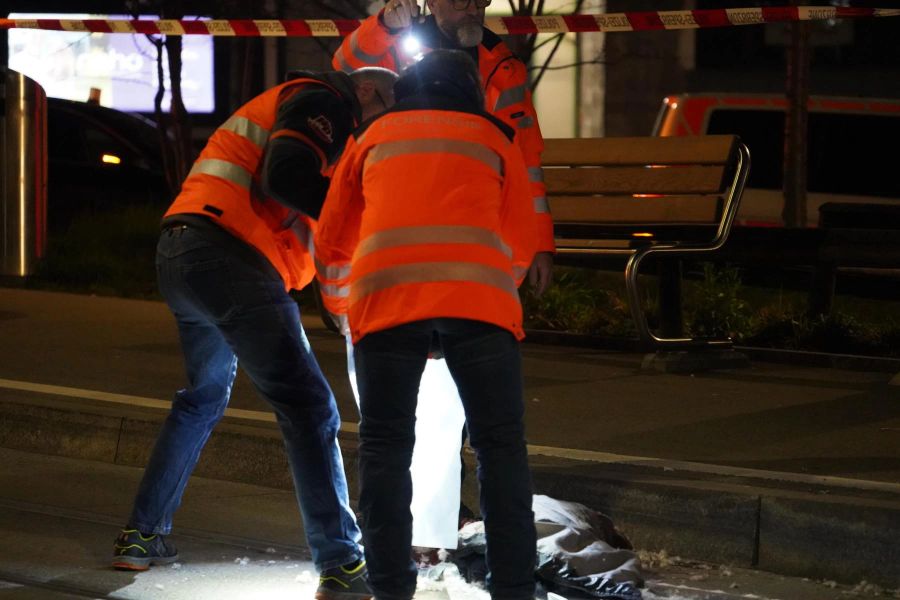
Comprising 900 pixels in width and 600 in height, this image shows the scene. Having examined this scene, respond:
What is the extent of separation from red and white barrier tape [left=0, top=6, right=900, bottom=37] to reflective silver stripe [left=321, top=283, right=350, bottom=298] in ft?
9.87

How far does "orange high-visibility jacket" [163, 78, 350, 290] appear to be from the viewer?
477cm

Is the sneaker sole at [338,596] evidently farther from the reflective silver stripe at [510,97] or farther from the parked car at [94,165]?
the parked car at [94,165]

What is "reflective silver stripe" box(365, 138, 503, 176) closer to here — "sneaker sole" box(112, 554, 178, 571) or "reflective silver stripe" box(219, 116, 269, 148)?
"reflective silver stripe" box(219, 116, 269, 148)

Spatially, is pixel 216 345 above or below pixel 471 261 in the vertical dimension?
below

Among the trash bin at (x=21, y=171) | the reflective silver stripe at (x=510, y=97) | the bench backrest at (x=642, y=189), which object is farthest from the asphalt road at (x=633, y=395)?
the trash bin at (x=21, y=171)

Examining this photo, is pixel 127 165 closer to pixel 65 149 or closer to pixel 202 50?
pixel 65 149

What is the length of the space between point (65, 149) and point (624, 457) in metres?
9.82

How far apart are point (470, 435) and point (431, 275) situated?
1.52 feet

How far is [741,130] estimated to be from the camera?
54.0 ft

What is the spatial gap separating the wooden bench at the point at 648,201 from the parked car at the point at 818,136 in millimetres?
7605

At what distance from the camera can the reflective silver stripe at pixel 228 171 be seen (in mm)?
4781

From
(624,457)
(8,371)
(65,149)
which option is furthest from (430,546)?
(65,149)

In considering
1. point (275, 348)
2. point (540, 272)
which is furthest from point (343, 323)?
point (540, 272)

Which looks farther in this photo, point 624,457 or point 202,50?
point 202,50
